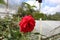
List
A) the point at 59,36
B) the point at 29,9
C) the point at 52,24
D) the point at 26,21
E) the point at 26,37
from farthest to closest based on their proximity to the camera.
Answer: the point at 52,24 < the point at 59,36 < the point at 29,9 < the point at 26,37 < the point at 26,21

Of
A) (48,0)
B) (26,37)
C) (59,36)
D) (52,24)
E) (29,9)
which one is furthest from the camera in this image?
(48,0)

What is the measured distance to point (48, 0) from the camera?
1681mm

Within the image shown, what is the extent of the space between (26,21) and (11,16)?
0.52 metres

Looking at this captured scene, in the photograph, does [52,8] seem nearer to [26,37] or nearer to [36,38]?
[36,38]

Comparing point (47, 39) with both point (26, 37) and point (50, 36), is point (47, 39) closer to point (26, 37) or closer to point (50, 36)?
point (50, 36)

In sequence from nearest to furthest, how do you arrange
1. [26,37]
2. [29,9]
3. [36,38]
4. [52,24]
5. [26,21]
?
[26,21]
[26,37]
[29,9]
[36,38]
[52,24]

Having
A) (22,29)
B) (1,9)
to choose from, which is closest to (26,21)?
(22,29)

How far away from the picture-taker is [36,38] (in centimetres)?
115

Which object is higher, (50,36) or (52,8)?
(52,8)

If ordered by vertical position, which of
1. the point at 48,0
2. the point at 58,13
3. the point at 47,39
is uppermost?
the point at 48,0

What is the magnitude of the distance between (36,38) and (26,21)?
50 centimetres

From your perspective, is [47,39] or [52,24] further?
[52,24]

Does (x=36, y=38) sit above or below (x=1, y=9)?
below

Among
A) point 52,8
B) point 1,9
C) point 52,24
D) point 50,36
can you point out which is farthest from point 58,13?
point 1,9
